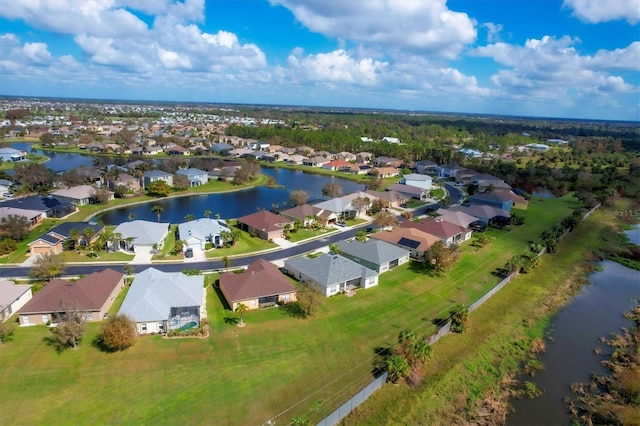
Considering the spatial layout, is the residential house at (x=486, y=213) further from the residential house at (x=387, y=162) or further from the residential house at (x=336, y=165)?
the residential house at (x=336, y=165)

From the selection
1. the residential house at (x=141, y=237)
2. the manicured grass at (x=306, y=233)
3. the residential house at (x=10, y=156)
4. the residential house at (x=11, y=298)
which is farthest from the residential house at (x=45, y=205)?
the residential house at (x=10, y=156)

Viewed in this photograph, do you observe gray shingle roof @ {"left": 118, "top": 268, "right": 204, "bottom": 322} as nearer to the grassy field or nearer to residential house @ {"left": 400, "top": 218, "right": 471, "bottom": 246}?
the grassy field

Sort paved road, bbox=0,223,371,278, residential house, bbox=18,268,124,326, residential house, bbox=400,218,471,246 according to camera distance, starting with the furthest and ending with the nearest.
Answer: residential house, bbox=400,218,471,246 → paved road, bbox=0,223,371,278 → residential house, bbox=18,268,124,326

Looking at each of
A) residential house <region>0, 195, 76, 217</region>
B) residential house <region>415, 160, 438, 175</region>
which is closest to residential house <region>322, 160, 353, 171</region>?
residential house <region>415, 160, 438, 175</region>

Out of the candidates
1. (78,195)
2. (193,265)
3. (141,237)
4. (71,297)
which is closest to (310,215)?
(193,265)

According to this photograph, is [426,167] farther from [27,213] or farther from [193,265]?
[27,213]

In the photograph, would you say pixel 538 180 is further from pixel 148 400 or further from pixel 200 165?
pixel 148 400
